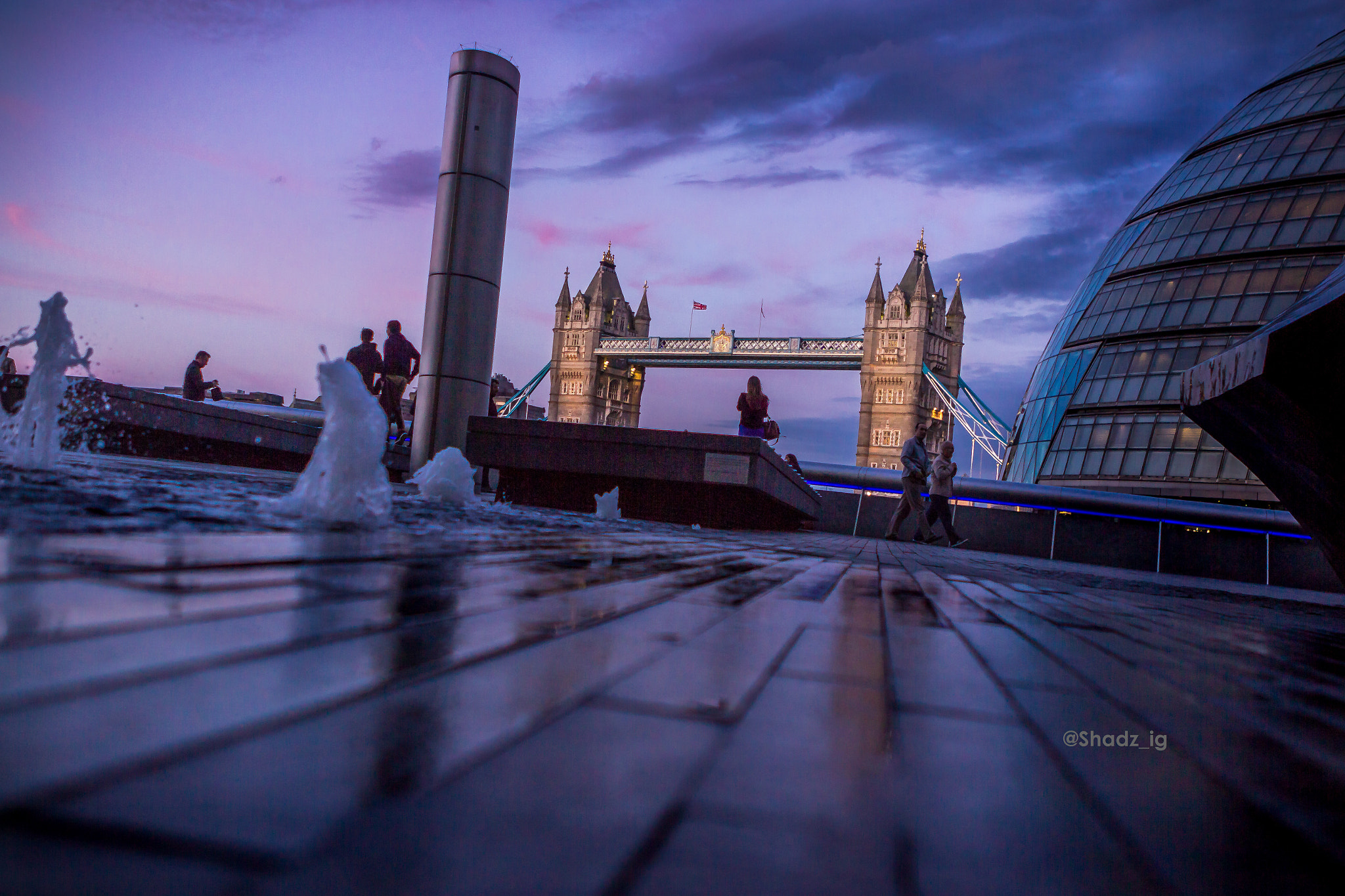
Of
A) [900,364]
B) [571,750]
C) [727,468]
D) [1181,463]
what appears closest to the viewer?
[571,750]

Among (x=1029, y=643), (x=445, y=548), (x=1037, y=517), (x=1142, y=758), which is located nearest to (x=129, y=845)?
(x=1142, y=758)

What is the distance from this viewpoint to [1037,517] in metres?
14.9

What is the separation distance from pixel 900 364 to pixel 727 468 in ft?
288

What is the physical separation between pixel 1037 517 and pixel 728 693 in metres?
15.2

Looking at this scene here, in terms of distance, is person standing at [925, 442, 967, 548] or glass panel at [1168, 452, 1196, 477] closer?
person standing at [925, 442, 967, 548]

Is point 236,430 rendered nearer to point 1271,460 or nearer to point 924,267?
point 1271,460

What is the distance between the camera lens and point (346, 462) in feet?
10.6

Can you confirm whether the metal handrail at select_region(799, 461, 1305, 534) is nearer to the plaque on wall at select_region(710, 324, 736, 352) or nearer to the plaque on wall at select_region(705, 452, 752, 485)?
the plaque on wall at select_region(705, 452, 752, 485)

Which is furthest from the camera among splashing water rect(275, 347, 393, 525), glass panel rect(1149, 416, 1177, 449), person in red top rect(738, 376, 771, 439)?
glass panel rect(1149, 416, 1177, 449)

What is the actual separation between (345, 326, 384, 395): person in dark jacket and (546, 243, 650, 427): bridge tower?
3669 inches

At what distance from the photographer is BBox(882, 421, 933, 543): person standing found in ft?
38.8

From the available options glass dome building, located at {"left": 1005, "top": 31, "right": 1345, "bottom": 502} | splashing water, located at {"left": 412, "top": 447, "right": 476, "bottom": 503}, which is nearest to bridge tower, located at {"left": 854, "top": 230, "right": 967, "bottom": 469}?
glass dome building, located at {"left": 1005, "top": 31, "right": 1345, "bottom": 502}

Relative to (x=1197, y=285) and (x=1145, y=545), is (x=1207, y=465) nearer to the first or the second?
(x=1197, y=285)

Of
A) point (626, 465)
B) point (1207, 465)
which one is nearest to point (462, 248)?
point (626, 465)
